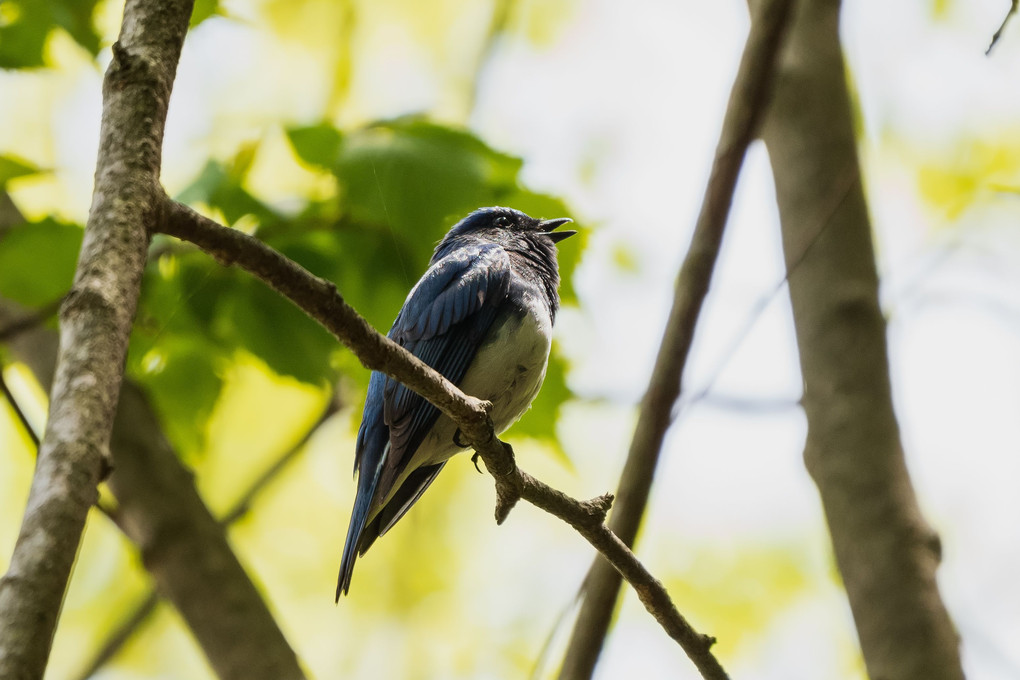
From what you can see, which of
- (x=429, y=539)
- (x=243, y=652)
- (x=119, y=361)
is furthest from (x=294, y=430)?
(x=119, y=361)

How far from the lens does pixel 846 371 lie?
383 centimetres

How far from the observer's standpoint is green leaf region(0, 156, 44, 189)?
3604 mm

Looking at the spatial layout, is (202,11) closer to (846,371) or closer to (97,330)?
(97,330)

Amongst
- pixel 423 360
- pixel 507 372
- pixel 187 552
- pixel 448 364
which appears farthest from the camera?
pixel 187 552

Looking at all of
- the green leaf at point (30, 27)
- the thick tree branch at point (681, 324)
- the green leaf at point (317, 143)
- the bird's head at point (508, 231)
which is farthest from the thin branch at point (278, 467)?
the thick tree branch at point (681, 324)

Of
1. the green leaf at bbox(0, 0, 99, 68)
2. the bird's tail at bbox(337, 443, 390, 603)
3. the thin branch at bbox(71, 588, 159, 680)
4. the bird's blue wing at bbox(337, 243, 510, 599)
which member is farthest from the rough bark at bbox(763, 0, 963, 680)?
the thin branch at bbox(71, 588, 159, 680)

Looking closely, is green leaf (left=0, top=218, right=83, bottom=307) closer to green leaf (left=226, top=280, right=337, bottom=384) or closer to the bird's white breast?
green leaf (left=226, top=280, right=337, bottom=384)

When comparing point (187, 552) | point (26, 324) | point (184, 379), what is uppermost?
point (26, 324)

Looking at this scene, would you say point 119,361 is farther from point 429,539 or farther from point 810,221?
point 429,539

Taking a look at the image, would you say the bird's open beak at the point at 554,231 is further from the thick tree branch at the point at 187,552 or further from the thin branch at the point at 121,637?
the thin branch at the point at 121,637

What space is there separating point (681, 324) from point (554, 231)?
1.95 m

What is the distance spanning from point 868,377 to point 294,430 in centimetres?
555

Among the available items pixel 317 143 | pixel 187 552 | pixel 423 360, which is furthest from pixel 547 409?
pixel 187 552

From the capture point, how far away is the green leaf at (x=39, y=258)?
11.9ft
